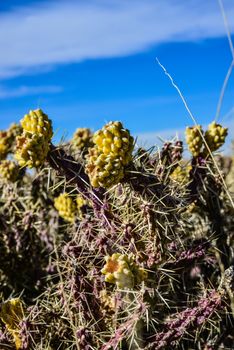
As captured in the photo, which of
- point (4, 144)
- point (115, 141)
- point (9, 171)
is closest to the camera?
point (115, 141)

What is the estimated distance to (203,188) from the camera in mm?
2854

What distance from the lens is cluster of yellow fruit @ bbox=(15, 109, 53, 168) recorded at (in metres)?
2.04

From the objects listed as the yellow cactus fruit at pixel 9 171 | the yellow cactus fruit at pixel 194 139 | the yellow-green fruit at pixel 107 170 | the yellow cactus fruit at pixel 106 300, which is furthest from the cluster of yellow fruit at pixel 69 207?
the yellow-green fruit at pixel 107 170

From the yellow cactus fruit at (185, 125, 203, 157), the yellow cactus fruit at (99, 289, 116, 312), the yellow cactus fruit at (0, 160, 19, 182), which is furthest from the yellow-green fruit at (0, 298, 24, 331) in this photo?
the yellow cactus fruit at (0, 160, 19, 182)

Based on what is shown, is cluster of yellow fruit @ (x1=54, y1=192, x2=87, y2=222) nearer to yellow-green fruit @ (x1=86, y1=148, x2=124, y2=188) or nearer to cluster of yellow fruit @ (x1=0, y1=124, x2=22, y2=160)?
cluster of yellow fruit @ (x1=0, y1=124, x2=22, y2=160)

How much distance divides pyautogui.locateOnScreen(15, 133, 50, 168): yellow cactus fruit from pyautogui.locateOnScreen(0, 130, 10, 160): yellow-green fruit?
1722 mm

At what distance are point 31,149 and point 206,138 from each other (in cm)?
103

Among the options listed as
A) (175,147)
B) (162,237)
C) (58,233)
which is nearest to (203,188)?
→ (175,147)

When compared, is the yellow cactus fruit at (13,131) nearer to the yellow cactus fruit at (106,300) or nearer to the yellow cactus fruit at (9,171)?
the yellow cactus fruit at (9,171)

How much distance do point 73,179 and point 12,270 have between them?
4.15 feet

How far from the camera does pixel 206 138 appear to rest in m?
2.81

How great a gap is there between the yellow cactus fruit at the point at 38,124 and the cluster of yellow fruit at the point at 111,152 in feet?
0.86

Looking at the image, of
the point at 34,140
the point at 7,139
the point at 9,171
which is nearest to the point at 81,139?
the point at 9,171

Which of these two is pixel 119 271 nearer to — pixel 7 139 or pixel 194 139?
pixel 194 139
